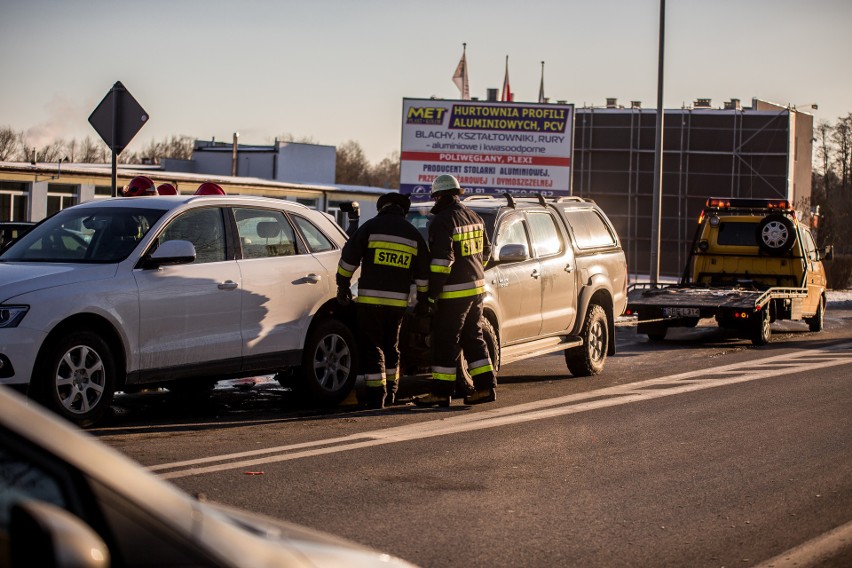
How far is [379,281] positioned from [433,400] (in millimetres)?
1481

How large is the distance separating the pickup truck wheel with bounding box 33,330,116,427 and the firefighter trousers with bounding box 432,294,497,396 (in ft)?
9.59

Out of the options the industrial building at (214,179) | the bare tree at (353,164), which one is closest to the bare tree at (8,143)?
the industrial building at (214,179)

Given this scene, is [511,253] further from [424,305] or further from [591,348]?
[591,348]

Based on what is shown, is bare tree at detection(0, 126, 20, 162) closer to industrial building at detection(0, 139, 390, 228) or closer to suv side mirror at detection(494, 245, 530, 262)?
industrial building at detection(0, 139, 390, 228)

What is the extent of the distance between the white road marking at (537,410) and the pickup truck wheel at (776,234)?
→ 3898mm

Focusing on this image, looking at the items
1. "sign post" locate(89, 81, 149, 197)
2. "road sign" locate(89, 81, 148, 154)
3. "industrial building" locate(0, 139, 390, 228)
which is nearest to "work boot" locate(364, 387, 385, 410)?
"sign post" locate(89, 81, 149, 197)

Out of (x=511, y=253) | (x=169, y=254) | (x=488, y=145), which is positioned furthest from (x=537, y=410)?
(x=488, y=145)

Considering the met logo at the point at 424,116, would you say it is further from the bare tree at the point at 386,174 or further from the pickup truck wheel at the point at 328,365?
the bare tree at the point at 386,174

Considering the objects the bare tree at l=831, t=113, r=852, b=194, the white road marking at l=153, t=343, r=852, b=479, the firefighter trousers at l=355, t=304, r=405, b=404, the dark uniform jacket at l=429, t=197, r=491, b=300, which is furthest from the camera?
the bare tree at l=831, t=113, r=852, b=194

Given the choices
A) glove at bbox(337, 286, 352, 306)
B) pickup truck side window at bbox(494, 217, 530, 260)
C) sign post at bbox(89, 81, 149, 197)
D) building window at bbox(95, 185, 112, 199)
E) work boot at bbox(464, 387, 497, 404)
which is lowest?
work boot at bbox(464, 387, 497, 404)

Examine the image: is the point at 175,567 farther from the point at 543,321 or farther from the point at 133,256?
the point at 543,321

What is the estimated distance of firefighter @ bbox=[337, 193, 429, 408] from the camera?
399 inches

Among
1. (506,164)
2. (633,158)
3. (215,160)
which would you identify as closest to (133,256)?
(506,164)

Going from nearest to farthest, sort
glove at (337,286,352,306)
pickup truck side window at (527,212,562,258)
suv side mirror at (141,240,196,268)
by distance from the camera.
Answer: suv side mirror at (141,240,196,268) → glove at (337,286,352,306) → pickup truck side window at (527,212,562,258)
